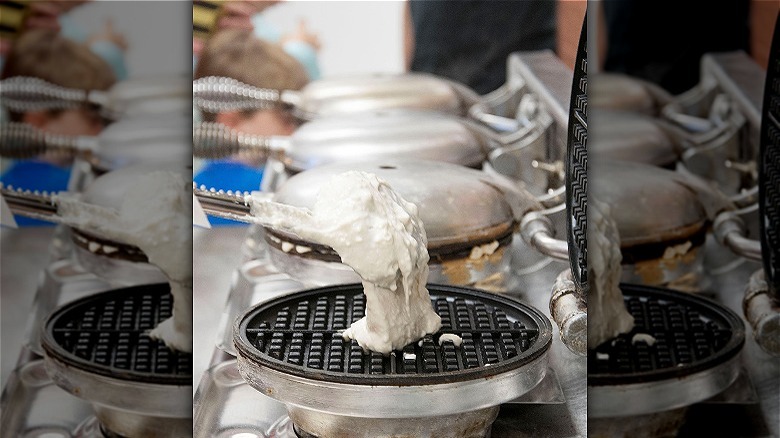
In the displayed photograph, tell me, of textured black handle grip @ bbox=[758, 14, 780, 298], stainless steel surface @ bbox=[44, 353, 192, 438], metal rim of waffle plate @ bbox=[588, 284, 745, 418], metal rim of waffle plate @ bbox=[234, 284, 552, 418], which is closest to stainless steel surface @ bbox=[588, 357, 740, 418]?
metal rim of waffle plate @ bbox=[588, 284, 745, 418]

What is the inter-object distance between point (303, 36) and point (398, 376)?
2.12 ft

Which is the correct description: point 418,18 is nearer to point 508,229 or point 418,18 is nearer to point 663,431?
point 508,229

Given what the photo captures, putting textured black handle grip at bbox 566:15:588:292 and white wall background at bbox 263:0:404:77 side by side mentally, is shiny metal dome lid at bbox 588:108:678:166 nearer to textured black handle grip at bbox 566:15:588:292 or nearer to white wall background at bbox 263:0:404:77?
textured black handle grip at bbox 566:15:588:292

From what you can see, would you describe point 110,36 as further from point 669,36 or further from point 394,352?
point 669,36

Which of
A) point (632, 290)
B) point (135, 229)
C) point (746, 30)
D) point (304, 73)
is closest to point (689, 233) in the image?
point (632, 290)

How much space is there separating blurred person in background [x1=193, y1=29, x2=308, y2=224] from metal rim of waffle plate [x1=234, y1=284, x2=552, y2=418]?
234 mm

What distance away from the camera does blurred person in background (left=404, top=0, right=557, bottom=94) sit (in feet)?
5.81

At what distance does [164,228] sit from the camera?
62.2 inches

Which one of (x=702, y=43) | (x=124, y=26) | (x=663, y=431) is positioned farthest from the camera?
(x=702, y=43)

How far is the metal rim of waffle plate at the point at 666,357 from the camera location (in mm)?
1645

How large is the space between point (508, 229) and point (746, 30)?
72cm

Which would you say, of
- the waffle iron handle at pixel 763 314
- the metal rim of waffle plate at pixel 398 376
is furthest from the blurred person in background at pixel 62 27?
the waffle iron handle at pixel 763 314

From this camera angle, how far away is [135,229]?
5.19ft

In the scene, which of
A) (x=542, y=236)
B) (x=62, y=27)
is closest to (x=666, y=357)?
(x=542, y=236)
